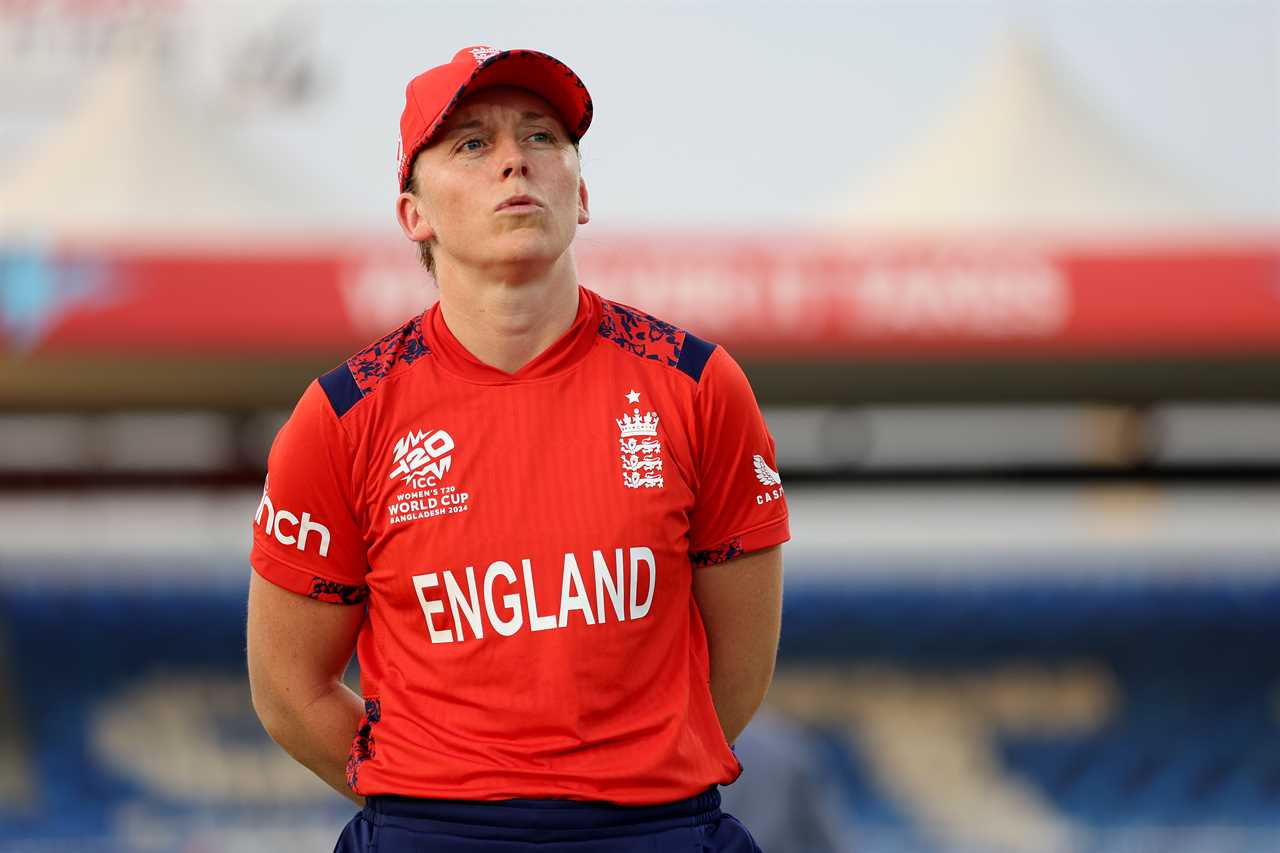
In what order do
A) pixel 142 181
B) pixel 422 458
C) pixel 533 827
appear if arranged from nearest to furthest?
pixel 533 827, pixel 422 458, pixel 142 181

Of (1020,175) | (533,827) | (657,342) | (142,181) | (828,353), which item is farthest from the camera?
(1020,175)

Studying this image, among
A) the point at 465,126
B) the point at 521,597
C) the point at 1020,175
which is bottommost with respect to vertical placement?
the point at 521,597

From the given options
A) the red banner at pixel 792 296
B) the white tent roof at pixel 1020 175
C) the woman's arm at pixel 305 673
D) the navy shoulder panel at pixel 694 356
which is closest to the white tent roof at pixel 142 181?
the red banner at pixel 792 296

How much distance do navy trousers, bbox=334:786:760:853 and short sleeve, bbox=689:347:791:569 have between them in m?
0.33

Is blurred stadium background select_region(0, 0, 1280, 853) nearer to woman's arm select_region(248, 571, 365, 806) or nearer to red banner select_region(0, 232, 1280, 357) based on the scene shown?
red banner select_region(0, 232, 1280, 357)

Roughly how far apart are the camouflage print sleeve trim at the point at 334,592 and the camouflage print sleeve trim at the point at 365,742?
132mm

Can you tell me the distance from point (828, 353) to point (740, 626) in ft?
25.2

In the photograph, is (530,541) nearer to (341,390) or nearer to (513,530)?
(513,530)

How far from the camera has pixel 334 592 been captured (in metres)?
2.27

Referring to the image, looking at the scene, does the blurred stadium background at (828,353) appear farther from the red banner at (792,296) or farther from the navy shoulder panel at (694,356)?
the navy shoulder panel at (694,356)

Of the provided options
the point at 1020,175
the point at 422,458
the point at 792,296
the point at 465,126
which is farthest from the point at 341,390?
the point at 1020,175

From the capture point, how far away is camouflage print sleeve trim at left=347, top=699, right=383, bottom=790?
2.22m

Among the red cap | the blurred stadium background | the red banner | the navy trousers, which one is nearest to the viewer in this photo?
the navy trousers

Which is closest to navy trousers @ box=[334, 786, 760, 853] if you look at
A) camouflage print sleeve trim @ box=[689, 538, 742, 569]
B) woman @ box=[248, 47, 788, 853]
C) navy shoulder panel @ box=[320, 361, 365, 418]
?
woman @ box=[248, 47, 788, 853]
